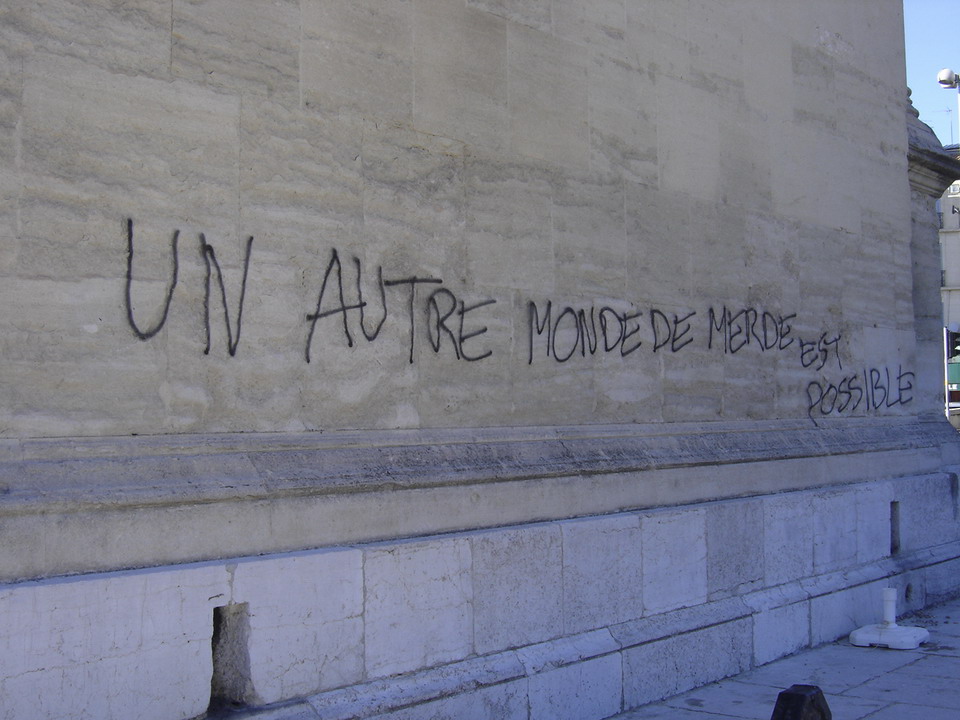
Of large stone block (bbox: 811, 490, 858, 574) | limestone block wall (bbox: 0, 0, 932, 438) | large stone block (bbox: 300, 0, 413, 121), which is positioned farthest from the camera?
large stone block (bbox: 811, 490, 858, 574)

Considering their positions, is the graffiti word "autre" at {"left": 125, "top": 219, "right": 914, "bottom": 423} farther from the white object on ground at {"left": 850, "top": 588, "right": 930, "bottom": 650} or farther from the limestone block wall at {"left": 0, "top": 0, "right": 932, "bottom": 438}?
the white object on ground at {"left": 850, "top": 588, "right": 930, "bottom": 650}

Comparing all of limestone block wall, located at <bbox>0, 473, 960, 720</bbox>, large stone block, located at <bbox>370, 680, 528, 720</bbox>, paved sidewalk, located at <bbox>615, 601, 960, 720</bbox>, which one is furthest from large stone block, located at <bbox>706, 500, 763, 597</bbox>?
large stone block, located at <bbox>370, 680, 528, 720</bbox>

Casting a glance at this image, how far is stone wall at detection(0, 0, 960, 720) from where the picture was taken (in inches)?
166

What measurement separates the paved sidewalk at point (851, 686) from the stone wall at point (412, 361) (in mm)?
175

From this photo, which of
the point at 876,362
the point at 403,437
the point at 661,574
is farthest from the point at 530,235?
the point at 876,362

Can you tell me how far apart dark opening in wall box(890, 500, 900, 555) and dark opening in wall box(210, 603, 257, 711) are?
671 cm

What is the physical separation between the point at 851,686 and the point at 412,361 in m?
3.78

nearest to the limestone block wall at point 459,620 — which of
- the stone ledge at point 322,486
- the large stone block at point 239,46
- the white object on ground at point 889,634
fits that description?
the stone ledge at point 322,486

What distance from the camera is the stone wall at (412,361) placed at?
421 cm

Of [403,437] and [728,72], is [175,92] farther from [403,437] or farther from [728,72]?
[728,72]

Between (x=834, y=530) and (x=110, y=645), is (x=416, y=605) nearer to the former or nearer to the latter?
(x=110, y=645)

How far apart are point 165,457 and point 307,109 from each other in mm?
1805

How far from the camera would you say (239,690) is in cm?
447

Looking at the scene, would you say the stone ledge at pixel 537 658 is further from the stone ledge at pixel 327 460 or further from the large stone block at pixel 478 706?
the stone ledge at pixel 327 460
